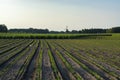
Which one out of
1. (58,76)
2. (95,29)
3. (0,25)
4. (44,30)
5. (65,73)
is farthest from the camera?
(44,30)

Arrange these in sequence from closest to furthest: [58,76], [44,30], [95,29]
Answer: [58,76] < [95,29] < [44,30]

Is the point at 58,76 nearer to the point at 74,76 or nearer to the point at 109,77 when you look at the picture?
the point at 74,76

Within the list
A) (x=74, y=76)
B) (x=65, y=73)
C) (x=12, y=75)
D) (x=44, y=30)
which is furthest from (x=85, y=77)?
(x=44, y=30)

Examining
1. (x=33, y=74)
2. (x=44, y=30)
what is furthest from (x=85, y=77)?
(x=44, y=30)

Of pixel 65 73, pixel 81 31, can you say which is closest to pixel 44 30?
pixel 81 31

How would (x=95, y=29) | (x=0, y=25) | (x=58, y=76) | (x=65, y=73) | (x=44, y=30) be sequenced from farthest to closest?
(x=44, y=30) → (x=95, y=29) → (x=0, y=25) → (x=65, y=73) → (x=58, y=76)

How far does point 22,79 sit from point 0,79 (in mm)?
1004

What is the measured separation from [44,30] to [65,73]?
172004 mm

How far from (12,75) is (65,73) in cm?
287

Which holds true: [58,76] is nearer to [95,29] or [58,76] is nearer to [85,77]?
[85,77]

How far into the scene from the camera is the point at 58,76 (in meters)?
13.2

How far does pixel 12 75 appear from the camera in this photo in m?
13.4

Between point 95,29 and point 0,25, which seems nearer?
point 0,25

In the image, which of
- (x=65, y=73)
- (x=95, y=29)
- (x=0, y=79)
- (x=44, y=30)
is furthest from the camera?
(x=44, y=30)
